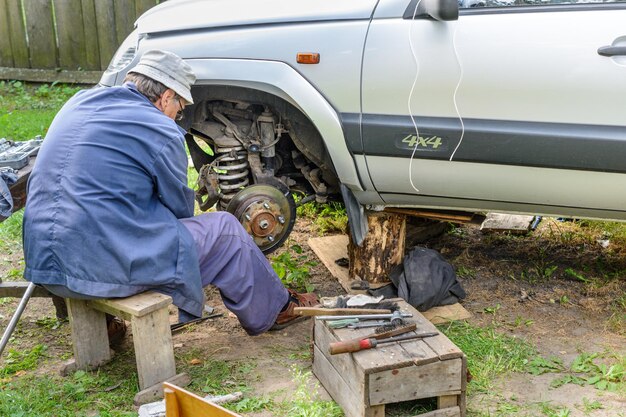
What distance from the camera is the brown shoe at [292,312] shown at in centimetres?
413

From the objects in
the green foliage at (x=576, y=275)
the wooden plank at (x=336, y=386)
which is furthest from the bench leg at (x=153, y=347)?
the green foliage at (x=576, y=275)

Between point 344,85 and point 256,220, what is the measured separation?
3.14ft

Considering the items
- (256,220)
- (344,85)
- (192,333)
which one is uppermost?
(344,85)

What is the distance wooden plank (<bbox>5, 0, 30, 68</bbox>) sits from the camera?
9.48m

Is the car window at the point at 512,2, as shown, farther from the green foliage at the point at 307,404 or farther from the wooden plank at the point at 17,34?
the wooden plank at the point at 17,34

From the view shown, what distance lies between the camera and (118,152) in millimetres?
3385

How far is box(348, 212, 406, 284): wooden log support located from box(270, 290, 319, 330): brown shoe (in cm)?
40

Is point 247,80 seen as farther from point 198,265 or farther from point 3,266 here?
point 3,266

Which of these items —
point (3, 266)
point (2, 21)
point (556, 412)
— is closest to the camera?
point (556, 412)

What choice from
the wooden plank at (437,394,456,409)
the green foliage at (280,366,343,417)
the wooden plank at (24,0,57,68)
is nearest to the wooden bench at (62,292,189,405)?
the green foliage at (280,366,343,417)

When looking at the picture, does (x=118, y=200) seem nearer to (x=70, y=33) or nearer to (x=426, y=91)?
(x=426, y=91)

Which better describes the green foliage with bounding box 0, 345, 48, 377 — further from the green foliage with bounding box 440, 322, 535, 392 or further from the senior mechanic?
the green foliage with bounding box 440, 322, 535, 392

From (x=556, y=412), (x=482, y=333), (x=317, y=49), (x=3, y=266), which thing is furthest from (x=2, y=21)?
(x=556, y=412)

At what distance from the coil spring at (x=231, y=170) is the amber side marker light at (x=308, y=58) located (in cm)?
76
